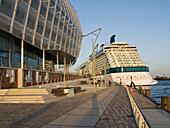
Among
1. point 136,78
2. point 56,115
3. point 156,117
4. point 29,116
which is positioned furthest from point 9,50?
point 136,78

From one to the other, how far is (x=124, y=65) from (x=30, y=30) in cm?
4405

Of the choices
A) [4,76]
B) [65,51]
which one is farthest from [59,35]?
[4,76]

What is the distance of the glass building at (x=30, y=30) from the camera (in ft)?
86.7

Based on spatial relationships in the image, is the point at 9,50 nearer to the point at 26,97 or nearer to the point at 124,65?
the point at 26,97

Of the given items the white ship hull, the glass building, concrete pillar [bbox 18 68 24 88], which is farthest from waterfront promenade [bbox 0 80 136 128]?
the white ship hull

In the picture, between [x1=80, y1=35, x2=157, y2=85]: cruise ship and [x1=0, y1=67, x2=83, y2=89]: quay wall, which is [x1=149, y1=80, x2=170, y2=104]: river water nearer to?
[x1=80, y1=35, x2=157, y2=85]: cruise ship

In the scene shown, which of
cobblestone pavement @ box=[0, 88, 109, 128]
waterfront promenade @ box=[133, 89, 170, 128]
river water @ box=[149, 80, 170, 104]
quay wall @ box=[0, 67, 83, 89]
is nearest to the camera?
cobblestone pavement @ box=[0, 88, 109, 128]

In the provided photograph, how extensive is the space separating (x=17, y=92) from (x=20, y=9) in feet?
57.2

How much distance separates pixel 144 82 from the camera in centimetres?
5934

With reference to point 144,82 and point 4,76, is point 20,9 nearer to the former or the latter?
point 4,76

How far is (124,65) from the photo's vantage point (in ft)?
217

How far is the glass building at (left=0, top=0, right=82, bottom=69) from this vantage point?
2642 cm

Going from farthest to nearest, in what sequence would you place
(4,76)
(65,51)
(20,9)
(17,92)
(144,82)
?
(144,82), (65,51), (20,9), (4,76), (17,92)

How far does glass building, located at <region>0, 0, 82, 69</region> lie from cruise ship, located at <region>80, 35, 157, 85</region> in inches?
597
